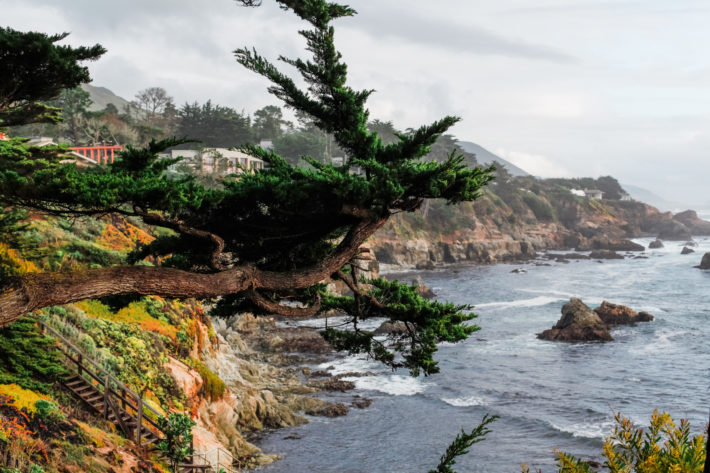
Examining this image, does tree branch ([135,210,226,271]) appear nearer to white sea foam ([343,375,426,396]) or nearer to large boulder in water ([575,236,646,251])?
white sea foam ([343,375,426,396])

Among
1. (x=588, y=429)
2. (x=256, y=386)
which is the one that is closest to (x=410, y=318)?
(x=588, y=429)

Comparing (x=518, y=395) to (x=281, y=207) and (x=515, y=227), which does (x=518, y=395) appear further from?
(x=515, y=227)

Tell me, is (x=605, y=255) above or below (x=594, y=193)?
below

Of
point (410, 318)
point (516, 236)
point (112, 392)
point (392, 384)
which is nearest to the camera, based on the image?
point (410, 318)

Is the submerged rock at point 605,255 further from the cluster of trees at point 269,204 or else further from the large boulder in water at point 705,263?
the cluster of trees at point 269,204

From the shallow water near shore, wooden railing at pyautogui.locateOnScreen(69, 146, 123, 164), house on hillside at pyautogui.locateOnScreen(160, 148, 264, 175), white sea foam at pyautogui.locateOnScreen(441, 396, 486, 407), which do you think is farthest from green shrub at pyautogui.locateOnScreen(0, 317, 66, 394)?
house on hillside at pyautogui.locateOnScreen(160, 148, 264, 175)

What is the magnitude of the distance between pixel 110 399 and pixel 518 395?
67.4 ft

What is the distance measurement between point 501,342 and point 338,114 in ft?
105

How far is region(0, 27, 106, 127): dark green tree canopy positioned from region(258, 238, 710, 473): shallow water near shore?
13474 mm

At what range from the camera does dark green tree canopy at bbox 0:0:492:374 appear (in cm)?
634

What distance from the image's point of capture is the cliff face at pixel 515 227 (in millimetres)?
77625

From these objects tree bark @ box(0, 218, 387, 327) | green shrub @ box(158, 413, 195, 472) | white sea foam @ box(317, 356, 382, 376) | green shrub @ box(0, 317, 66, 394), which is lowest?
white sea foam @ box(317, 356, 382, 376)

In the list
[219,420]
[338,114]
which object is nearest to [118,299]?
[338,114]

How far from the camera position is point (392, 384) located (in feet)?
98.2
